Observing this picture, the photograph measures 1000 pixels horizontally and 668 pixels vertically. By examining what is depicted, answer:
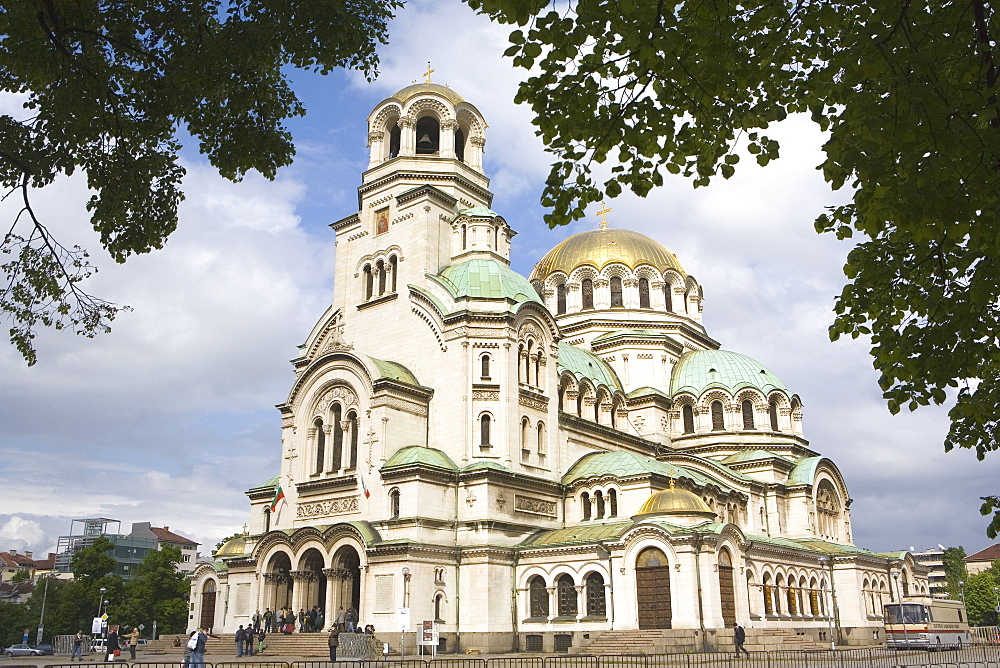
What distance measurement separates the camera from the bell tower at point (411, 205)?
40.9 meters

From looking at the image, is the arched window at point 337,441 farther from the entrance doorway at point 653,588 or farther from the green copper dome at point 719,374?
the green copper dome at point 719,374

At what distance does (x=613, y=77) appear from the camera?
8.72m

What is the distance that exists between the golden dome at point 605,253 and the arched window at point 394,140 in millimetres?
14176

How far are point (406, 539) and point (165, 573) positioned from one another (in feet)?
123

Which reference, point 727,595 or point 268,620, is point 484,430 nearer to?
point 727,595

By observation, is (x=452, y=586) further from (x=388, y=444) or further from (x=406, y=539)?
(x=388, y=444)

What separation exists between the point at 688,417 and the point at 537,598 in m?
19.0

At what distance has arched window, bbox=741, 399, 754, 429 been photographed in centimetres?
5084

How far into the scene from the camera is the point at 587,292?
54531 mm

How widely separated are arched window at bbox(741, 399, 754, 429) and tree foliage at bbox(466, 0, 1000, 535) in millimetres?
41164

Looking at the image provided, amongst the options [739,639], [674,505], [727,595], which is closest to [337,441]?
[674,505]

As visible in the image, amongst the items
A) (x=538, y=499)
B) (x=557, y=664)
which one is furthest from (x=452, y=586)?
(x=557, y=664)

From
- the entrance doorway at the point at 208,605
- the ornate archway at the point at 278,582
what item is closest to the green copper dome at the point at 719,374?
the ornate archway at the point at 278,582

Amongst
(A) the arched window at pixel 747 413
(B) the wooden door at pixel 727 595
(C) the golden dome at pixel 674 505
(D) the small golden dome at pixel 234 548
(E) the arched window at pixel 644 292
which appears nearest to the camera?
(B) the wooden door at pixel 727 595
